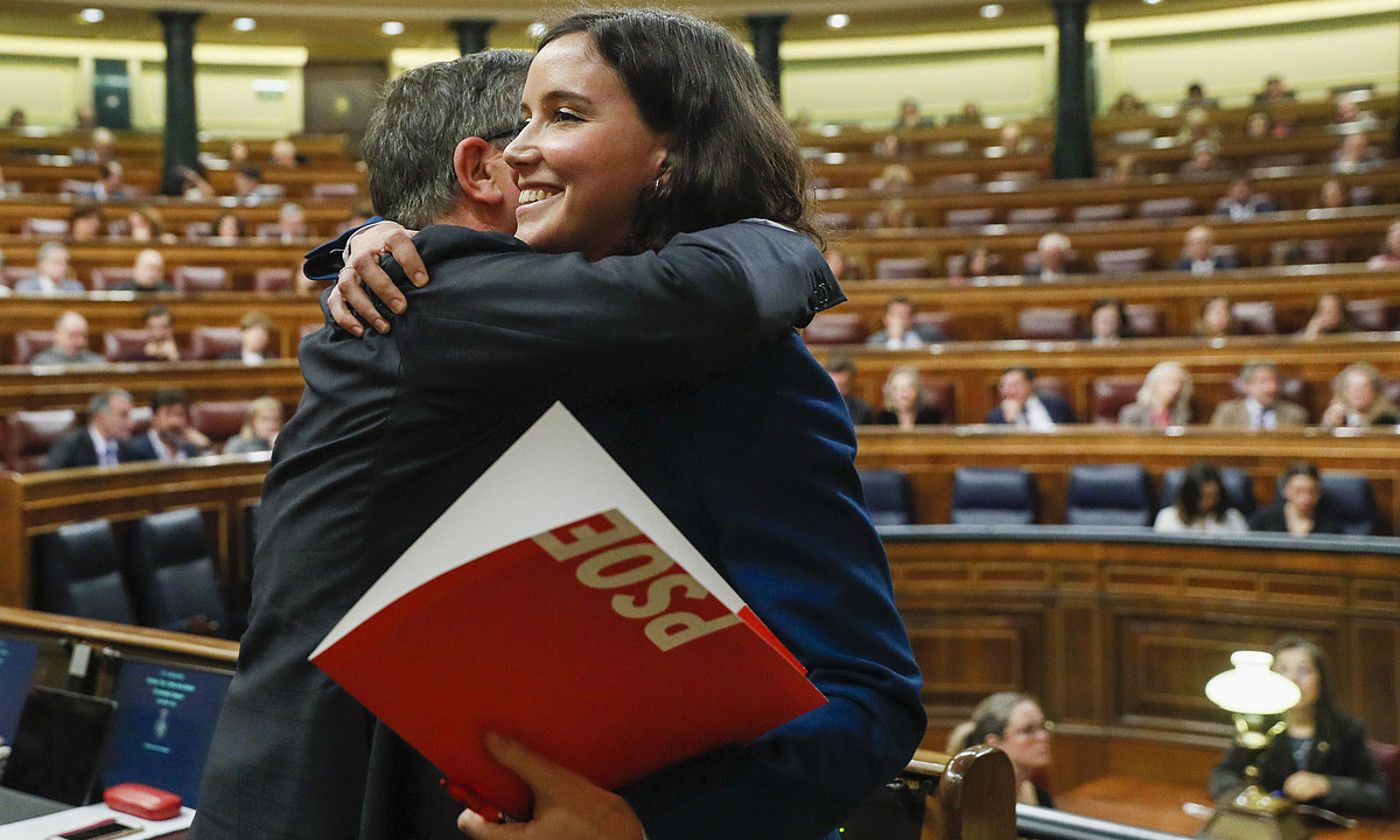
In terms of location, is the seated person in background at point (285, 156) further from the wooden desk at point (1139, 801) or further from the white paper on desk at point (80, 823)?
the white paper on desk at point (80, 823)

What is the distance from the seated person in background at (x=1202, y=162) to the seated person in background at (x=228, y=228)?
5.24 metres

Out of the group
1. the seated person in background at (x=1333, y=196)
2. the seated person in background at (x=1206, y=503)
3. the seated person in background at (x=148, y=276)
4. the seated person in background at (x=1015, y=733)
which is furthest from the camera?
the seated person in background at (x=1333, y=196)

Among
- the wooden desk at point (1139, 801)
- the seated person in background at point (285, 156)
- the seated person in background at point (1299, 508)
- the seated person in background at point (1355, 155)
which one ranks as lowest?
the wooden desk at point (1139, 801)

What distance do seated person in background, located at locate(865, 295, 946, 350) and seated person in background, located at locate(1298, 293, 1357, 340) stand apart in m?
1.49

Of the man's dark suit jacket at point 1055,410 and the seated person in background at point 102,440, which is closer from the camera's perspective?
the seated person in background at point 102,440

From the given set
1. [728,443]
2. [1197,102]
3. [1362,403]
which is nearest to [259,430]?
[1362,403]

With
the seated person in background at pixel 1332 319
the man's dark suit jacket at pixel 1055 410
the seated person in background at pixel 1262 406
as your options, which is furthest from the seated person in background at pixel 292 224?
the seated person in background at pixel 1332 319

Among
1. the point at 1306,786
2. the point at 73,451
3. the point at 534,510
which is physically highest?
the point at 534,510

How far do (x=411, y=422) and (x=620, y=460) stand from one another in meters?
0.11

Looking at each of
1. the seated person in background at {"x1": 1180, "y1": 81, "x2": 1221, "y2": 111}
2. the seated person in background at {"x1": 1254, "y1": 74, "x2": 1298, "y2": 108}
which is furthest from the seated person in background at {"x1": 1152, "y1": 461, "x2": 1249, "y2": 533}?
the seated person in background at {"x1": 1180, "y1": 81, "x2": 1221, "y2": 111}

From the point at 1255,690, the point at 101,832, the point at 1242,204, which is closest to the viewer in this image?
the point at 101,832

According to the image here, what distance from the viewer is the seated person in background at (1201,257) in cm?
618

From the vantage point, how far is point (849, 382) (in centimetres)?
479

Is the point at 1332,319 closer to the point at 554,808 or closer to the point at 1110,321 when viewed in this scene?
the point at 1110,321
